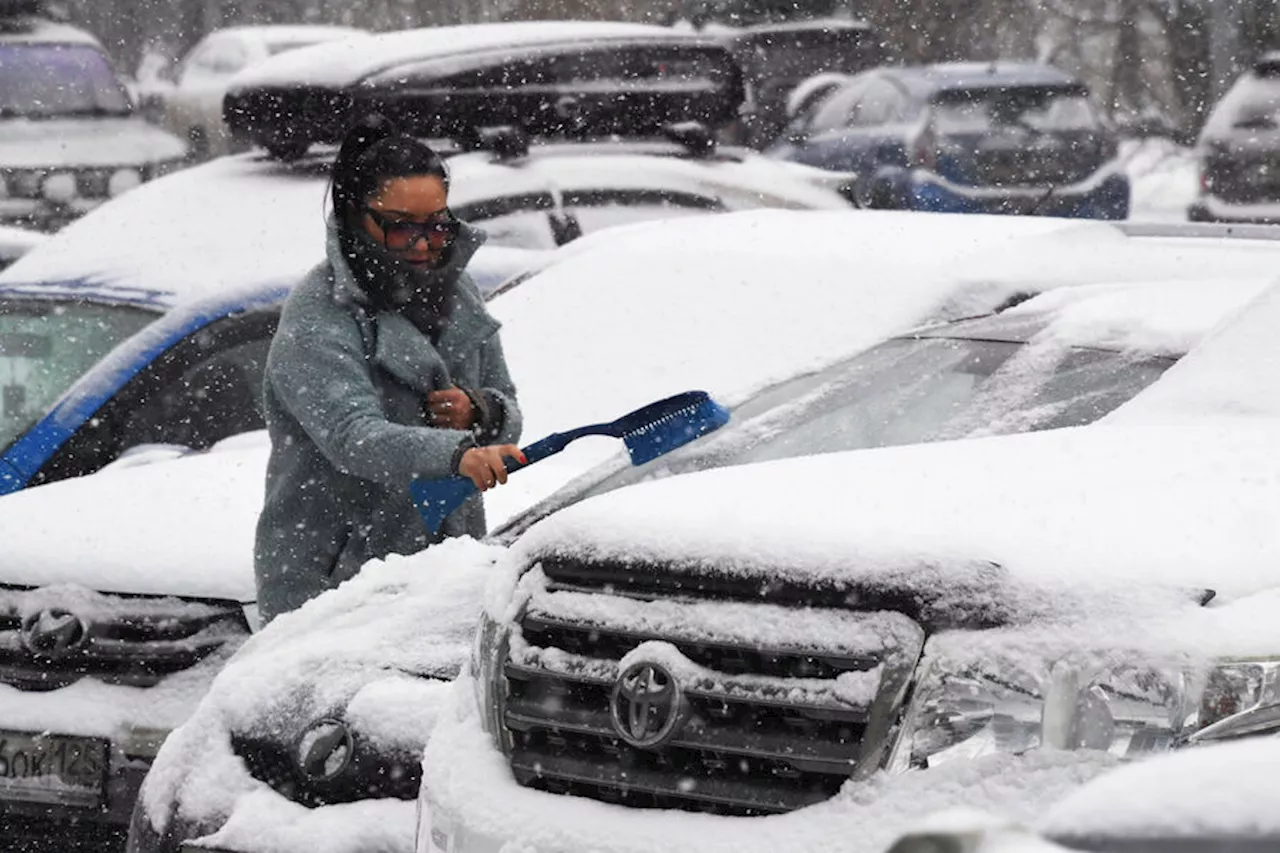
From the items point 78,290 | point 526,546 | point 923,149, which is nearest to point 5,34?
point 923,149

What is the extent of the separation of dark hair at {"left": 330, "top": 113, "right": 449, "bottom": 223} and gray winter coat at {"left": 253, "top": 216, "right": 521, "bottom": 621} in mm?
92

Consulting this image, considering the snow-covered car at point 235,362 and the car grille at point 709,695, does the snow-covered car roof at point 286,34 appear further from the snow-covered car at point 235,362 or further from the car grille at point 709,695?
the car grille at point 709,695

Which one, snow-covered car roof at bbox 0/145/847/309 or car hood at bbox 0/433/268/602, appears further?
snow-covered car roof at bbox 0/145/847/309

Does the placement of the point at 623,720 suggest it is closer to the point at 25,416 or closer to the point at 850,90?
the point at 25,416

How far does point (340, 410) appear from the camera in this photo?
4266mm

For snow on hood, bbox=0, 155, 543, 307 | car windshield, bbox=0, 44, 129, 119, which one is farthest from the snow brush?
car windshield, bbox=0, 44, 129, 119

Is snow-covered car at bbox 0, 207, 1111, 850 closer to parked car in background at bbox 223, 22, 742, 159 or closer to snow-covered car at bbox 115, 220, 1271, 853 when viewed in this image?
snow-covered car at bbox 115, 220, 1271, 853

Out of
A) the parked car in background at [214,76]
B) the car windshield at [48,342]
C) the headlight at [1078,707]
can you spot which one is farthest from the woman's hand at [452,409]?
the parked car in background at [214,76]

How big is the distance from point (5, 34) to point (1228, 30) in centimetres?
1161

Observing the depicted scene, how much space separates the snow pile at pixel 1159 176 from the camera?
20.3 m

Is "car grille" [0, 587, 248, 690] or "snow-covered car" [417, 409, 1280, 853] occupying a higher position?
"snow-covered car" [417, 409, 1280, 853]

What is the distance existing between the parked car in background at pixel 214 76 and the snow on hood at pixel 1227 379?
18271 millimetres

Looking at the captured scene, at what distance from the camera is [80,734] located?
14.8 ft

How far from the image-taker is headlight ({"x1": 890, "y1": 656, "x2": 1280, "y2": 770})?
8.25 ft
